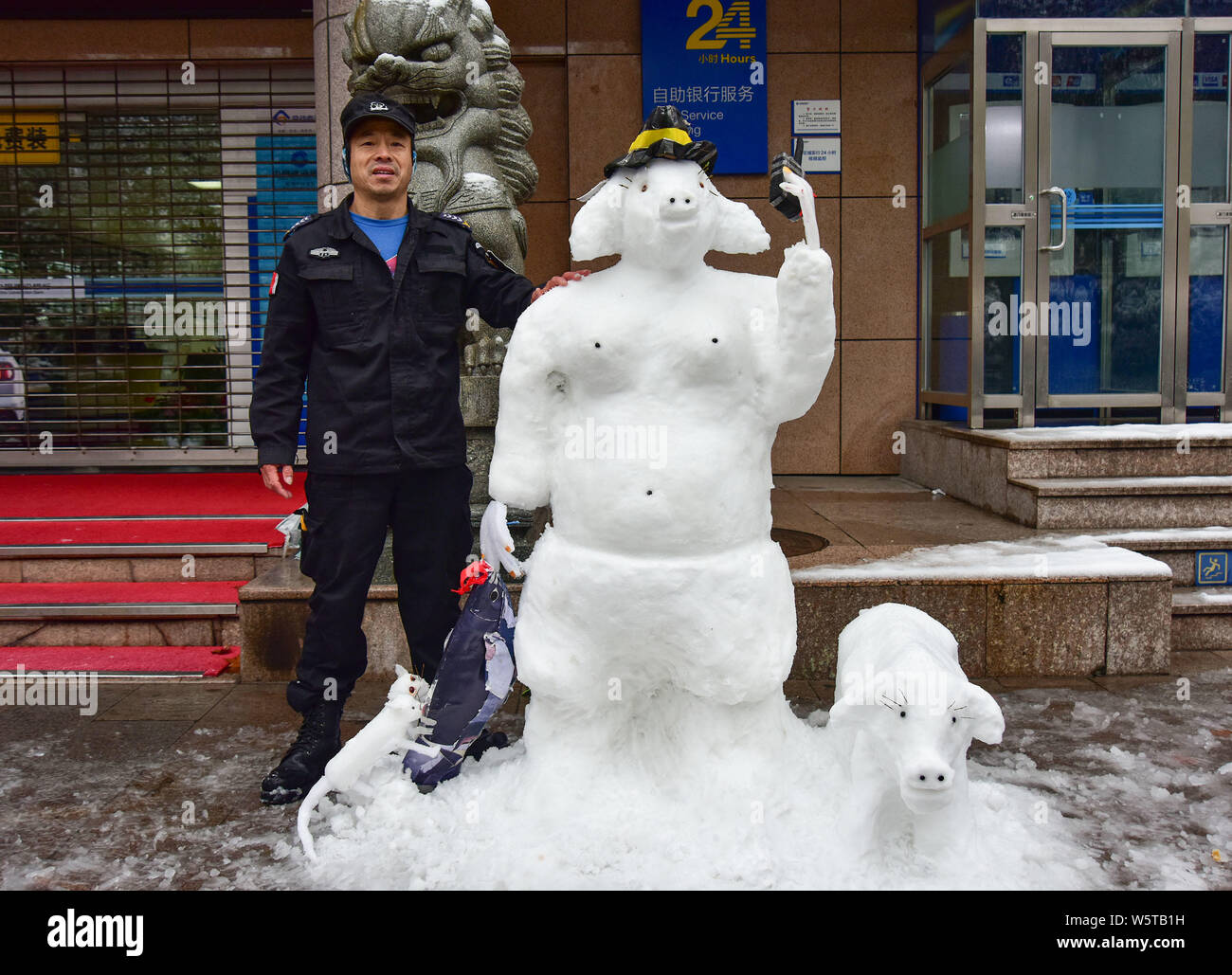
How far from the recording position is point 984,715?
108 inches

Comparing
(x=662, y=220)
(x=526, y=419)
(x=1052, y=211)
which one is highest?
(x=1052, y=211)

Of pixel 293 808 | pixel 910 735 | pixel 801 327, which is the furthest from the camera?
pixel 293 808

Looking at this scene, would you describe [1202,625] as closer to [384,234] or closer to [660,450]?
[660,450]

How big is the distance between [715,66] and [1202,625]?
17.2 feet

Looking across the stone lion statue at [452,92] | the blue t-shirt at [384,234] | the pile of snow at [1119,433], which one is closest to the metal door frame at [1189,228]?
the pile of snow at [1119,433]

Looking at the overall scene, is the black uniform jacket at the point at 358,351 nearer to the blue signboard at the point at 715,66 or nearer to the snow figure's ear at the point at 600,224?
the snow figure's ear at the point at 600,224

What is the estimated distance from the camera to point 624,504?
2938 millimetres

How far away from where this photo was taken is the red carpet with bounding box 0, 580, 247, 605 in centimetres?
512

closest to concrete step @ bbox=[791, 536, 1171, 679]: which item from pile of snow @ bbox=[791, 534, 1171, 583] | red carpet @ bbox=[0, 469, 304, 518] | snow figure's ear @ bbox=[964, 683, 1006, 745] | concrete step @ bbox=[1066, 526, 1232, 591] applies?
pile of snow @ bbox=[791, 534, 1171, 583]

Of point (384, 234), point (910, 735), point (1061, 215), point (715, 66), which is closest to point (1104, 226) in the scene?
point (1061, 215)

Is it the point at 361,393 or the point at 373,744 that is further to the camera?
the point at 361,393

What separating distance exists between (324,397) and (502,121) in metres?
2.15

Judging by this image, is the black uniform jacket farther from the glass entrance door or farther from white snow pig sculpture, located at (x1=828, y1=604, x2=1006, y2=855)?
the glass entrance door

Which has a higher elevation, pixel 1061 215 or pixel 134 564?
pixel 1061 215
